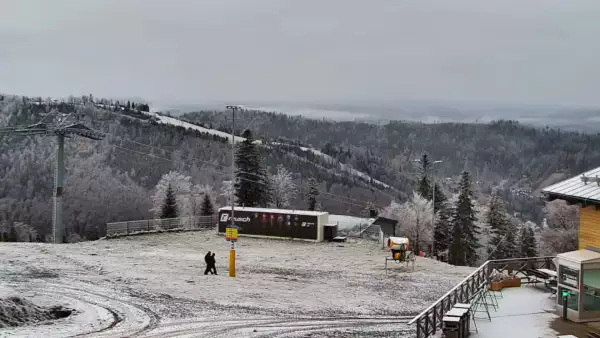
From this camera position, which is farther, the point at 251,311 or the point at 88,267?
the point at 88,267

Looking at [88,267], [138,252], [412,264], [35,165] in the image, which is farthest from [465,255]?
[35,165]

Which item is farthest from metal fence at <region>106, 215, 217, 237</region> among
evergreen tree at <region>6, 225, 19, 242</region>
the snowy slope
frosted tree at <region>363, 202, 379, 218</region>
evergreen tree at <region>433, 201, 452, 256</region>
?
evergreen tree at <region>6, 225, 19, 242</region>

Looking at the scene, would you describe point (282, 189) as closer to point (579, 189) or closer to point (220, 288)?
point (220, 288)

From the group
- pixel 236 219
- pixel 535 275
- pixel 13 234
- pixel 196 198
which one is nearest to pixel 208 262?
pixel 236 219

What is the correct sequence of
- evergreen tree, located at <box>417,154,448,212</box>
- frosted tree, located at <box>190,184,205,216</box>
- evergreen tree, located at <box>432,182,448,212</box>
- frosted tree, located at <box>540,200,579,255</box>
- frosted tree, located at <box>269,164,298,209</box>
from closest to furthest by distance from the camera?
frosted tree, located at <box>540,200,579,255</box>
evergreen tree, located at <box>432,182,448,212</box>
evergreen tree, located at <box>417,154,448,212</box>
frosted tree, located at <box>269,164,298,209</box>
frosted tree, located at <box>190,184,205,216</box>

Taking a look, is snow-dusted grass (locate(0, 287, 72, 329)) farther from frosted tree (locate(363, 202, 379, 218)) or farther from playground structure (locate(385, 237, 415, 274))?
frosted tree (locate(363, 202, 379, 218))

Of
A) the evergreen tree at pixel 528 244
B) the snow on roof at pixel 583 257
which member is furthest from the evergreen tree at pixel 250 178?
the snow on roof at pixel 583 257

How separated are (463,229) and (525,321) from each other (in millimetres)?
52513

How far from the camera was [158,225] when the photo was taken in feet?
171

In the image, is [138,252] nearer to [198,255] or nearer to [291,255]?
[198,255]

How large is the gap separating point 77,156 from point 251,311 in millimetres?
176906

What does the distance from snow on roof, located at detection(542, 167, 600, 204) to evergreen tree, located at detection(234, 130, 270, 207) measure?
48981mm

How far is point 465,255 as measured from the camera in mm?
69375

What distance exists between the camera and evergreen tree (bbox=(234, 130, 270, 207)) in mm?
67812
